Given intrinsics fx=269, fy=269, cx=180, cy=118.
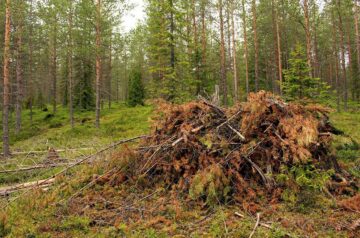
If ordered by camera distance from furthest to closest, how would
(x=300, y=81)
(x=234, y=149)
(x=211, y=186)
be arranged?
(x=300, y=81)
(x=234, y=149)
(x=211, y=186)

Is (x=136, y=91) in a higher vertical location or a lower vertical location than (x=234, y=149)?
higher

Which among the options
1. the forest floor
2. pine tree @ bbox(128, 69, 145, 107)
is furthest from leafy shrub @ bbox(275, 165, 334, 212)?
pine tree @ bbox(128, 69, 145, 107)

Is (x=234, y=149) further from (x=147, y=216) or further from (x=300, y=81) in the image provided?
(x=300, y=81)

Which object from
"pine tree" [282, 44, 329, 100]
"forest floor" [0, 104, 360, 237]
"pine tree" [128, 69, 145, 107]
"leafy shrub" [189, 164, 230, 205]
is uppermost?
"pine tree" [128, 69, 145, 107]

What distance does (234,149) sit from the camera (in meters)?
5.52

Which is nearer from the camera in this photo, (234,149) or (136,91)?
(234,149)

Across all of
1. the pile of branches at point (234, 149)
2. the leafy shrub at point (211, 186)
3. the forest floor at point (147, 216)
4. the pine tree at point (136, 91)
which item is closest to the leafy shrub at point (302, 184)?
the forest floor at point (147, 216)

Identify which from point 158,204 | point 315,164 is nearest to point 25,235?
point 158,204

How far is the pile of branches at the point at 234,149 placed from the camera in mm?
4965

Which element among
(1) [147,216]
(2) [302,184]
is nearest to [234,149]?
(2) [302,184]

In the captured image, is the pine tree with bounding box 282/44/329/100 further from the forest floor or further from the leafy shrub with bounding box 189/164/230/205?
the leafy shrub with bounding box 189/164/230/205

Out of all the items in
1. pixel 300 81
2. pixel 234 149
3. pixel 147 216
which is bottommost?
pixel 147 216

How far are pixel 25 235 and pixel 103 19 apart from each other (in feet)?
57.0

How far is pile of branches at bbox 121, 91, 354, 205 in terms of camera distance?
496cm
